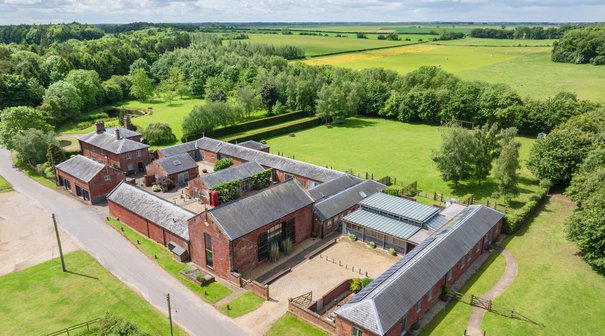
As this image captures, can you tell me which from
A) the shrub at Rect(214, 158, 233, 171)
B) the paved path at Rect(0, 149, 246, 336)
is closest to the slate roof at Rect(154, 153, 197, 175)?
the shrub at Rect(214, 158, 233, 171)

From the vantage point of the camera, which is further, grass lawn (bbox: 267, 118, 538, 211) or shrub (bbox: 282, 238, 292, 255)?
grass lawn (bbox: 267, 118, 538, 211)

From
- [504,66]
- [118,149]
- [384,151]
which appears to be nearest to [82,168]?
[118,149]

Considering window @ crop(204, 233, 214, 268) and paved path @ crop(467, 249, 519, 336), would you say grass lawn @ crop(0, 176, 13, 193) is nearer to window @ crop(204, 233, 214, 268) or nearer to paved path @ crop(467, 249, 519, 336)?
window @ crop(204, 233, 214, 268)

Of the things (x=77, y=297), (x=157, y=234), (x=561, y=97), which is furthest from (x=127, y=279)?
(x=561, y=97)

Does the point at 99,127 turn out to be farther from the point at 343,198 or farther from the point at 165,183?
the point at 343,198

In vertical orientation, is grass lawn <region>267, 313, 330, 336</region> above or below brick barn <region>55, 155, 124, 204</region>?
below

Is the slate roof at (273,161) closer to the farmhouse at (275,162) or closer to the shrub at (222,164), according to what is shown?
the farmhouse at (275,162)
